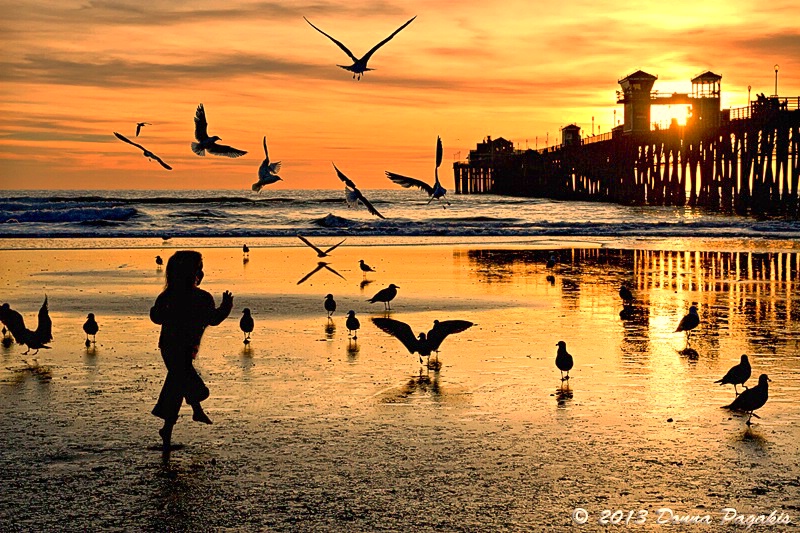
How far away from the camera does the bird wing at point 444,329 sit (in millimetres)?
9883

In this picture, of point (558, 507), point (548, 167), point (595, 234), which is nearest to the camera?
point (558, 507)

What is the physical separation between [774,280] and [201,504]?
16.5 metres

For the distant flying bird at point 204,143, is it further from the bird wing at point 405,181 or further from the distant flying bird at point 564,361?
the distant flying bird at point 564,361

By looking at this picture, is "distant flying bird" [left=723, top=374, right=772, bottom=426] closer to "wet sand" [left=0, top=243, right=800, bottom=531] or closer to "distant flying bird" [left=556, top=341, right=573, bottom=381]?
"wet sand" [left=0, top=243, right=800, bottom=531]

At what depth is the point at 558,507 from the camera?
6008 millimetres

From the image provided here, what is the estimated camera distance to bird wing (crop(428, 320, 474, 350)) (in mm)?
9883

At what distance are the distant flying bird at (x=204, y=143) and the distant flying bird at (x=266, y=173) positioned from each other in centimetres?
37

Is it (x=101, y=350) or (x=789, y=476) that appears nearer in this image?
(x=789, y=476)

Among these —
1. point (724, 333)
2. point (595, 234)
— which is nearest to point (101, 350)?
point (724, 333)

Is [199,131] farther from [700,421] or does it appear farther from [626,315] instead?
[626,315]

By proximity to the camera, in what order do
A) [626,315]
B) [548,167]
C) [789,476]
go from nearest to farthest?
1. [789,476]
2. [626,315]
3. [548,167]

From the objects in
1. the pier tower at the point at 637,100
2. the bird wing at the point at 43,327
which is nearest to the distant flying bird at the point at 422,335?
the bird wing at the point at 43,327

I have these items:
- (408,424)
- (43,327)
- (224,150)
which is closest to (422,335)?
(408,424)

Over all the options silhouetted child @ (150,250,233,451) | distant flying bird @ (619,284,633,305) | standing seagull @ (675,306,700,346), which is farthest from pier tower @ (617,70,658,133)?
silhouetted child @ (150,250,233,451)
